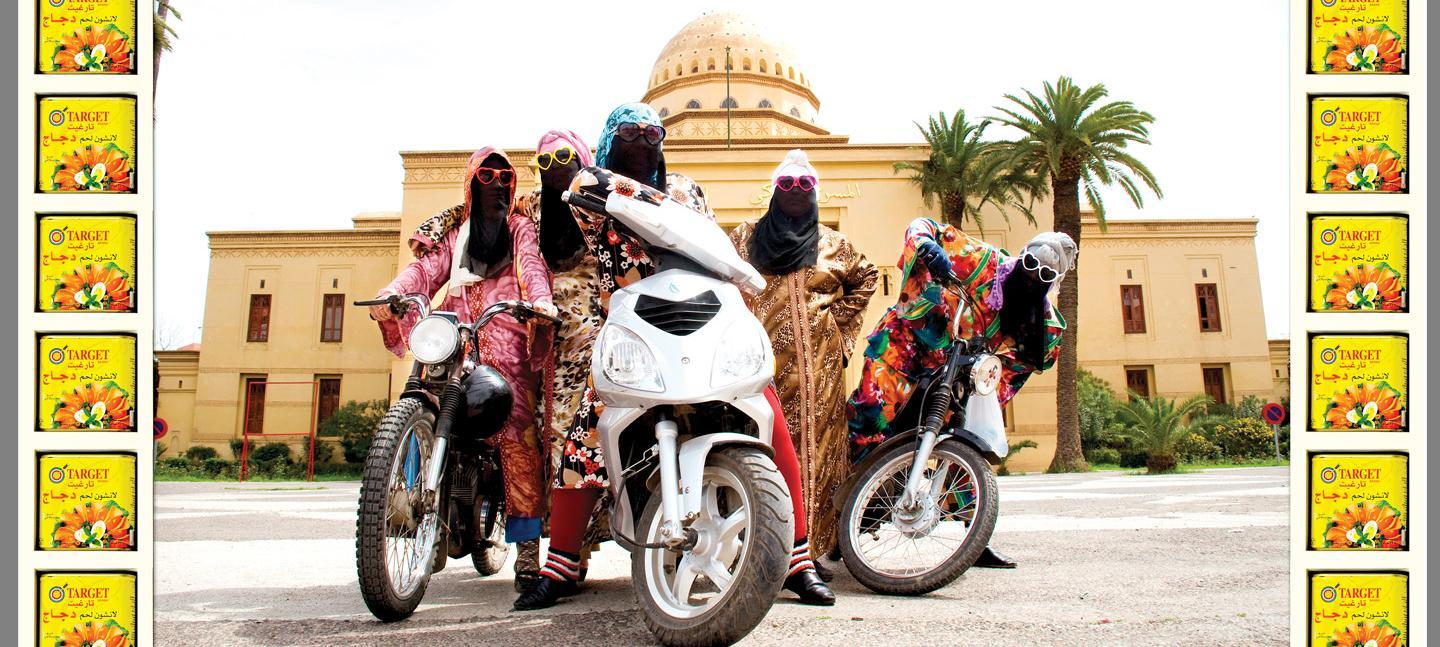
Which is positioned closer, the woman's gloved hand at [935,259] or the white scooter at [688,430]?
the white scooter at [688,430]

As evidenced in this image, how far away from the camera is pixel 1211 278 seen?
101 ft

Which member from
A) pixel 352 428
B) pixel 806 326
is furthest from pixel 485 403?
pixel 352 428

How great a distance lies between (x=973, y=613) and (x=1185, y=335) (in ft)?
104

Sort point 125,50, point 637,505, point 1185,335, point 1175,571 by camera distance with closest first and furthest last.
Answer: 1. point 125,50
2. point 637,505
3. point 1175,571
4. point 1185,335

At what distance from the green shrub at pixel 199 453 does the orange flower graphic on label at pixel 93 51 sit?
1107 inches

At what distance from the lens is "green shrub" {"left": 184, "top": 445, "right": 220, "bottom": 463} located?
88.6 ft

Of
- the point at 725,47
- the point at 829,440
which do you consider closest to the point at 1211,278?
the point at 725,47

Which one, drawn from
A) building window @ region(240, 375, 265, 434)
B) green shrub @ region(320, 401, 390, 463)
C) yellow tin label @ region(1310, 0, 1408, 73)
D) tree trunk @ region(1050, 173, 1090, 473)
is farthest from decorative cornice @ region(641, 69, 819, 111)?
yellow tin label @ region(1310, 0, 1408, 73)

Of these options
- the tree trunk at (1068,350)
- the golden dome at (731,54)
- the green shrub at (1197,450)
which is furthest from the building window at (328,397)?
the green shrub at (1197,450)

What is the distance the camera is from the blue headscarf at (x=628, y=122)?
3.12 metres

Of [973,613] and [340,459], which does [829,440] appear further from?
[340,459]

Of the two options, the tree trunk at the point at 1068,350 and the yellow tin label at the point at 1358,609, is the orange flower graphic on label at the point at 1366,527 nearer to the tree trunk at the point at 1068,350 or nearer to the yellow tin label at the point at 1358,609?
the yellow tin label at the point at 1358,609

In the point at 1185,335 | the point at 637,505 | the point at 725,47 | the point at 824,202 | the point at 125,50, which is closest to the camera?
the point at 125,50

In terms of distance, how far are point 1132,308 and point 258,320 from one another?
100.0ft
